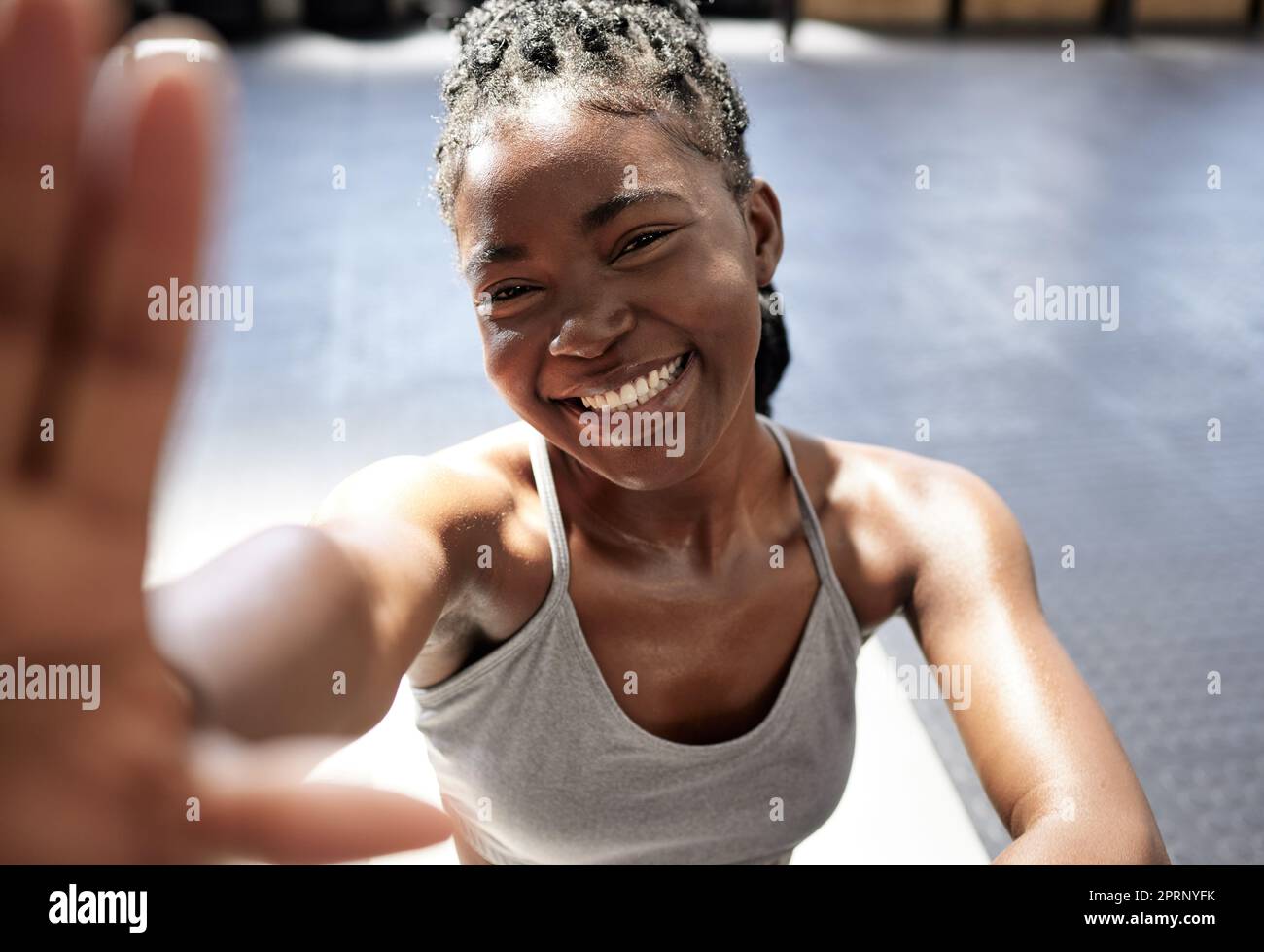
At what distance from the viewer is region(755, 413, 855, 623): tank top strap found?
1.26 meters

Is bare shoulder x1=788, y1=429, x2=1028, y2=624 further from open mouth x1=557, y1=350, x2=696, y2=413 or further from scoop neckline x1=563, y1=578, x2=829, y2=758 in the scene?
open mouth x1=557, y1=350, x2=696, y2=413

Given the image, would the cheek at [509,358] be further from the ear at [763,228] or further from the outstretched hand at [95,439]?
the outstretched hand at [95,439]

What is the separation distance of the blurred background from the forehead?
196mm

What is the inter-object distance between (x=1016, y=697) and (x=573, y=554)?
1.40ft

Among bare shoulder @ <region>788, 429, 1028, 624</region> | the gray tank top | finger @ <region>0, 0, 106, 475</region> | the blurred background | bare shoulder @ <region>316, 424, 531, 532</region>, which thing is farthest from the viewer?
the blurred background

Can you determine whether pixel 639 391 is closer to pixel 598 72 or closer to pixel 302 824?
pixel 598 72

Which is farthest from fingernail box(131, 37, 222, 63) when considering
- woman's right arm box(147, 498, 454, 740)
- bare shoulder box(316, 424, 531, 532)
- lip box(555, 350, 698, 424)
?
lip box(555, 350, 698, 424)

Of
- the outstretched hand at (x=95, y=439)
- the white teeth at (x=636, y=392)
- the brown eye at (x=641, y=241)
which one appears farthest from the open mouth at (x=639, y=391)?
the outstretched hand at (x=95, y=439)

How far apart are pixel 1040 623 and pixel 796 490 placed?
28 centimetres

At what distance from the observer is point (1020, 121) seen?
21.9 ft

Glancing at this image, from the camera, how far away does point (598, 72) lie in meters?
1.04

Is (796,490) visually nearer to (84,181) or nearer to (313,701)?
(313,701)

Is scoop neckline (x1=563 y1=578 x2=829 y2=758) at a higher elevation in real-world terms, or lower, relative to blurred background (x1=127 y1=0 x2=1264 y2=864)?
higher

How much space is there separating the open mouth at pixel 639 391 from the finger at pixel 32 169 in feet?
2.27
